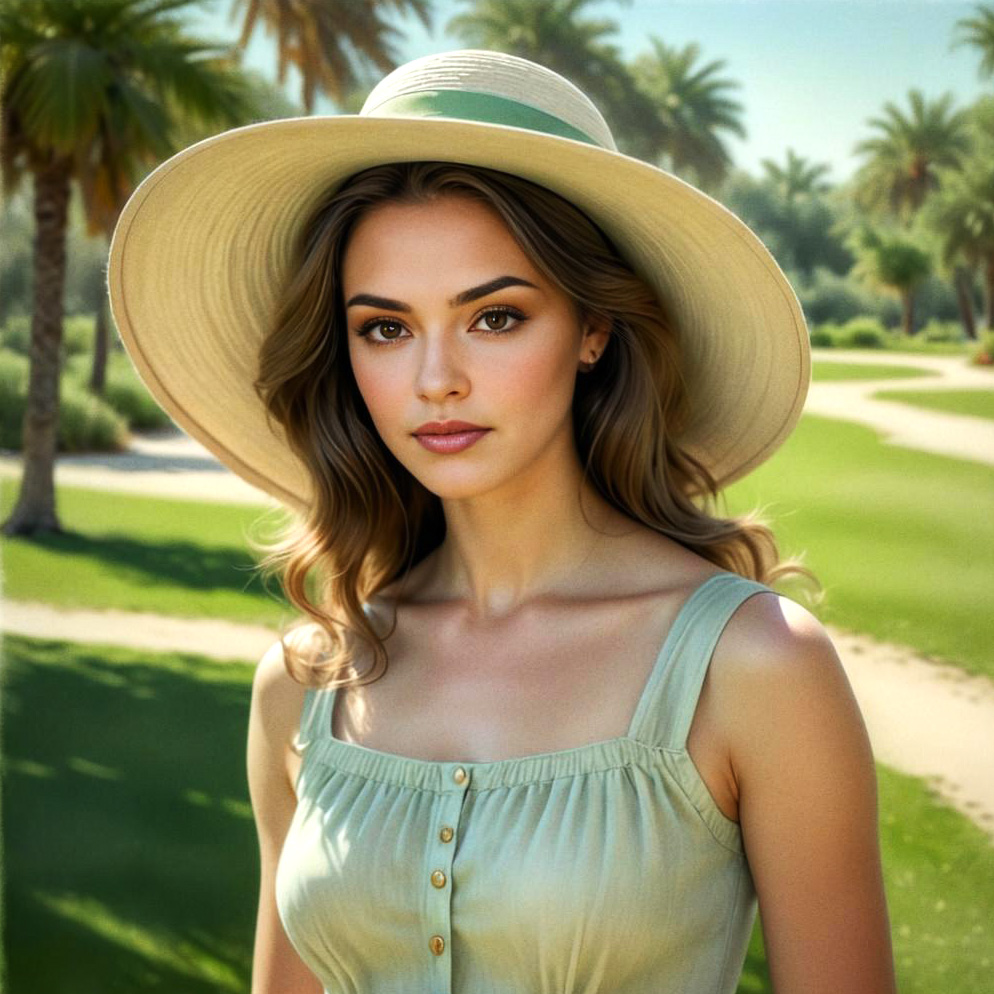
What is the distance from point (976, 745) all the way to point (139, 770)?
336 cm

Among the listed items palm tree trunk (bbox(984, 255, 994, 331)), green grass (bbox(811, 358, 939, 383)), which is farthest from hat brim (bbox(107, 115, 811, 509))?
green grass (bbox(811, 358, 939, 383))

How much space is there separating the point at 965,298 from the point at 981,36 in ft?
3.93

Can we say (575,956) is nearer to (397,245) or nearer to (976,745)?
(397,245)

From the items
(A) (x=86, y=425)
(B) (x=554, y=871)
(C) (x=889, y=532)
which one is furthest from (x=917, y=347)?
(A) (x=86, y=425)

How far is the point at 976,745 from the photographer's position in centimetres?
528

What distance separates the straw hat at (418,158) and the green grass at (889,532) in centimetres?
451

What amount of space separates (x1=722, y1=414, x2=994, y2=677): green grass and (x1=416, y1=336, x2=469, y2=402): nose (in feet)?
16.1

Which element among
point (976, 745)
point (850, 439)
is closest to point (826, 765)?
point (976, 745)

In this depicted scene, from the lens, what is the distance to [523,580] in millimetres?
1828

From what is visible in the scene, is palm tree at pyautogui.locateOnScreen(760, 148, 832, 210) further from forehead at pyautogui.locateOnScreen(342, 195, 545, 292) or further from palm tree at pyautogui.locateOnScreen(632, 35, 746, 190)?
forehead at pyautogui.locateOnScreen(342, 195, 545, 292)

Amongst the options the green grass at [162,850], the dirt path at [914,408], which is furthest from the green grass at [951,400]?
the green grass at [162,850]

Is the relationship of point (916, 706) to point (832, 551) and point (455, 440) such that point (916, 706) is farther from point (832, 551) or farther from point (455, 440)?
point (455, 440)

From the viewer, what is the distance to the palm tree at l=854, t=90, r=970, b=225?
269 inches

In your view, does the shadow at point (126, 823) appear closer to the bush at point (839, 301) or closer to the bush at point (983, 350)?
the bush at point (839, 301)
